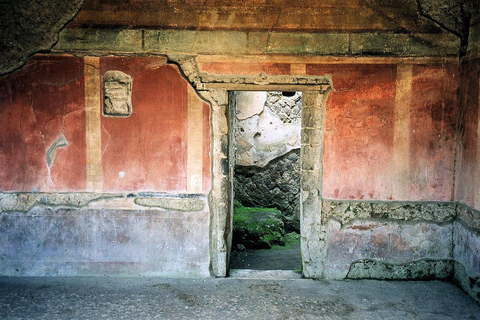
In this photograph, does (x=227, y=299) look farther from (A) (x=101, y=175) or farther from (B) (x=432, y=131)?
(B) (x=432, y=131)

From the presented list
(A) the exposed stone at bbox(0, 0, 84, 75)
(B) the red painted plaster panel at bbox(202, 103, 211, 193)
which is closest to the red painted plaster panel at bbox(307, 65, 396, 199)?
(B) the red painted plaster panel at bbox(202, 103, 211, 193)

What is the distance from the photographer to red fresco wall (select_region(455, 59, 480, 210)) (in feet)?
11.4

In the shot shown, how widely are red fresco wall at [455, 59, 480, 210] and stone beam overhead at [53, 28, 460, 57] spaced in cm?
32

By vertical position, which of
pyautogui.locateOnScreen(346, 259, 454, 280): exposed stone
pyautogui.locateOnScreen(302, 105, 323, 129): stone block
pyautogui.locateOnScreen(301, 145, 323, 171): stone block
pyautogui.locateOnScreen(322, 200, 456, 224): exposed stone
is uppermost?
pyautogui.locateOnScreen(302, 105, 323, 129): stone block

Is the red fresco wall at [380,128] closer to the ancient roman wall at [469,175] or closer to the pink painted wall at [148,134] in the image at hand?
the ancient roman wall at [469,175]

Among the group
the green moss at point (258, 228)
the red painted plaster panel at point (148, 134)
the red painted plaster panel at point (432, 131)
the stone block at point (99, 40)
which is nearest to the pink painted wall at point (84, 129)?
the red painted plaster panel at point (148, 134)

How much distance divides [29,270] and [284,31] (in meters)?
3.43

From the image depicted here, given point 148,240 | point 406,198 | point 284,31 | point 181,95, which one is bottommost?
point 148,240

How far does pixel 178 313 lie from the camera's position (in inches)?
126

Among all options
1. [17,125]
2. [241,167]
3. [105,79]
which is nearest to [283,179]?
[241,167]

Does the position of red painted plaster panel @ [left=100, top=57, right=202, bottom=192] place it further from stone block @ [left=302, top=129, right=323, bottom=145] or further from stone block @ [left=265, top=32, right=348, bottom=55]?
stone block @ [left=302, top=129, right=323, bottom=145]

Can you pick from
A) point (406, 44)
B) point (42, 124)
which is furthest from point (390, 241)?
point (42, 124)

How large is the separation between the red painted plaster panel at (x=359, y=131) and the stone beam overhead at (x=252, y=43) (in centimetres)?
→ 19

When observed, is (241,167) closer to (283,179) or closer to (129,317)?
(283,179)
